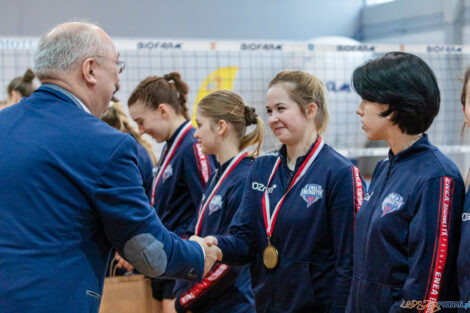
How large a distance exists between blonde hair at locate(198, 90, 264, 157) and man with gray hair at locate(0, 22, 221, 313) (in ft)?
4.33

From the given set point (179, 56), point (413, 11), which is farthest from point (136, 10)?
point (413, 11)

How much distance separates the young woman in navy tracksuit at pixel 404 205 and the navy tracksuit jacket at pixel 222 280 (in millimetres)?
970

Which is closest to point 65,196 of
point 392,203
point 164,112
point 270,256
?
point 270,256

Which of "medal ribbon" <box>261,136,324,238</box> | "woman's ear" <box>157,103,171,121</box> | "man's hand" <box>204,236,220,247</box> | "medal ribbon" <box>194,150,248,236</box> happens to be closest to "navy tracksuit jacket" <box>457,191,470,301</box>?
"medal ribbon" <box>261,136,324,238</box>

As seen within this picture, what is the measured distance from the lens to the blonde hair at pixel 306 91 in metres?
2.75

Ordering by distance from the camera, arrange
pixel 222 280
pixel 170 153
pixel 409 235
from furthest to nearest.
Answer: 1. pixel 170 153
2. pixel 222 280
3. pixel 409 235

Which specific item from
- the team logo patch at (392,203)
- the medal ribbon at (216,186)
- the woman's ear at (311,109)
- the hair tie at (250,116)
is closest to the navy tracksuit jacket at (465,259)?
the team logo patch at (392,203)

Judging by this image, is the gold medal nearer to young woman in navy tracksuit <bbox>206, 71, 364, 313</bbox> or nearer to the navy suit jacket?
young woman in navy tracksuit <bbox>206, 71, 364, 313</bbox>

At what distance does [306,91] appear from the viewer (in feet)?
9.04

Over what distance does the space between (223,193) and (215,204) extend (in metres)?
0.07

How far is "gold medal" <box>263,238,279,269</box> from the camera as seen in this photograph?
251cm

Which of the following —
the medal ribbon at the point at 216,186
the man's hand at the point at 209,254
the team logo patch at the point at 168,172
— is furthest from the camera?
the team logo patch at the point at 168,172

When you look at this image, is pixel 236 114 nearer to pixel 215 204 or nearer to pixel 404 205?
pixel 215 204

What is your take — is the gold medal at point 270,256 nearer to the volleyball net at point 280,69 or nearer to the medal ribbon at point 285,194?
the medal ribbon at point 285,194
